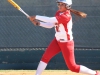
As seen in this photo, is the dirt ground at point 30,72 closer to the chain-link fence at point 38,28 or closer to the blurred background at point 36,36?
the blurred background at point 36,36

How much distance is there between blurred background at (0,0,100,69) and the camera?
9336 millimetres

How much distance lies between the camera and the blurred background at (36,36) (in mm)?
9336

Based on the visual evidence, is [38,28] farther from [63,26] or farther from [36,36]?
[63,26]

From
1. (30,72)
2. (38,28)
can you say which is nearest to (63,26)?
(30,72)

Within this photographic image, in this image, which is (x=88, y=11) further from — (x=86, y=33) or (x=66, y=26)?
(x=66, y=26)

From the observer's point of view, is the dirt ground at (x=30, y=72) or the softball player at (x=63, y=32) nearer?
the softball player at (x=63, y=32)

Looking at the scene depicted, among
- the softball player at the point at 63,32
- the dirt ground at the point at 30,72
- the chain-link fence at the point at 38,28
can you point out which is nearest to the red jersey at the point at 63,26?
the softball player at the point at 63,32

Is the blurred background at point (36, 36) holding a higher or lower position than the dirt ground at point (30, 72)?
higher

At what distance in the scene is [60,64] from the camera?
9.51 metres

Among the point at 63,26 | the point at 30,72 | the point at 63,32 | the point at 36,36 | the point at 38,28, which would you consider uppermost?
the point at 63,26

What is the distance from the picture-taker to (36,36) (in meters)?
9.50

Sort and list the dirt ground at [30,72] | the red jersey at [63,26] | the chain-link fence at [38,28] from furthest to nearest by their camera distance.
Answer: the chain-link fence at [38,28] → the dirt ground at [30,72] → the red jersey at [63,26]

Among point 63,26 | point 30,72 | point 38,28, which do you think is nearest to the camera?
point 63,26

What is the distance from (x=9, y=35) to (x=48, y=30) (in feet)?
3.17
